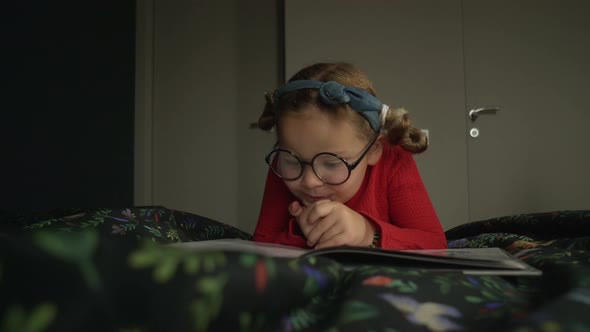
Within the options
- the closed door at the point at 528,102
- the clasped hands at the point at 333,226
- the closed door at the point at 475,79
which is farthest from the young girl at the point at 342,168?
the closed door at the point at 528,102

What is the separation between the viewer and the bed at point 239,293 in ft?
0.78

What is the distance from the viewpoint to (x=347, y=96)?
896 mm

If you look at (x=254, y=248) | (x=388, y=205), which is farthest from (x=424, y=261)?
(x=388, y=205)

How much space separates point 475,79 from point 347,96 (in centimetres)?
173

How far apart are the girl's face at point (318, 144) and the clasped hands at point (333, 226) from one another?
9cm

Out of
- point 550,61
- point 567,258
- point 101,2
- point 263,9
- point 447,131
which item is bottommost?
point 567,258

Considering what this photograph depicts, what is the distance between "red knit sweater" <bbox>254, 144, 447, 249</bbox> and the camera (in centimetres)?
96

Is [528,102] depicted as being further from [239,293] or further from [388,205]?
[239,293]

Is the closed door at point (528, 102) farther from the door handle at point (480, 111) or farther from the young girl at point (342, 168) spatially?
the young girl at point (342, 168)

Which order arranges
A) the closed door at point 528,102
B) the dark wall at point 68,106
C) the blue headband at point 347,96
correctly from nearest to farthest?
1. the blue headband at point 347,96
2. the dark wall at point 68,106
3. the closed door at point 528,102

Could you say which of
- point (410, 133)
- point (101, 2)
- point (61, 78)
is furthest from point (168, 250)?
point (101, 2)

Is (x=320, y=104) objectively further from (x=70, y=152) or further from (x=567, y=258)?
(x=70, y=152)

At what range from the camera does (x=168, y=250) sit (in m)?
0.29

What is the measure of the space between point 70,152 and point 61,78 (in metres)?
0.30
